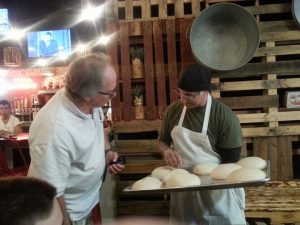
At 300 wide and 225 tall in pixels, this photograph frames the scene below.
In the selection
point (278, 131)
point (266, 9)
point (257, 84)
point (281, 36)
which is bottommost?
point (278, 131)

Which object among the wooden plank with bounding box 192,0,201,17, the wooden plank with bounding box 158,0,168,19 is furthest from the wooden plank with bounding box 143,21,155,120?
the wooden plank with bounding box 192,0,201,17

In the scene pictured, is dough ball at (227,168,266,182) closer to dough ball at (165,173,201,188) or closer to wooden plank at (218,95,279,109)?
dough ball at (165,173,201,188)

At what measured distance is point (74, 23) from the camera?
1234cm

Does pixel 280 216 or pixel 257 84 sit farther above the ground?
pixel 257 84

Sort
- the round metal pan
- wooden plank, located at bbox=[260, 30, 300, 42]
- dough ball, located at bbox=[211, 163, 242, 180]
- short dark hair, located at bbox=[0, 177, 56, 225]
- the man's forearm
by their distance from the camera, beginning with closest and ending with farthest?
short dark hair, located at bbox=[0, 177, 56, 225]
dough ball, located at bbox=[211, 163, 242, 180]
the man's forearm
the round metal pan
wooden plank, located at bbox=[260, 30, 300, 42]

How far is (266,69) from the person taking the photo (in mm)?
4188

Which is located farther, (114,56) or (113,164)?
(114,56)

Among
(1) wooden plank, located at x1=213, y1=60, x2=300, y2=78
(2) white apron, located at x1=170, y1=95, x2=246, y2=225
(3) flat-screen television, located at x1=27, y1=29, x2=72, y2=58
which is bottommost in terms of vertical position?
(2) white apron, located at x1=170, y1=95, x2=246, y2=225

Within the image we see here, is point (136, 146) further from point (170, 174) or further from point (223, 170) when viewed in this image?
point (223, 170)

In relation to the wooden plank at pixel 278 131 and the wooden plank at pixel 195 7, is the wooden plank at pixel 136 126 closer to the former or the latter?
the wooden plank at pixel 278 131

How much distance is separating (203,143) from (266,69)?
5.96 feet

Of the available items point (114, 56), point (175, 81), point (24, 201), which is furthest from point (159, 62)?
point (24, 201)

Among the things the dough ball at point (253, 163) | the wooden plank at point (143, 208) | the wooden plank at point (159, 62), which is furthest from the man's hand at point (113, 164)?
the wooden plank at point (143, 208)

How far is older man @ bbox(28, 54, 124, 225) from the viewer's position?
2.06m
